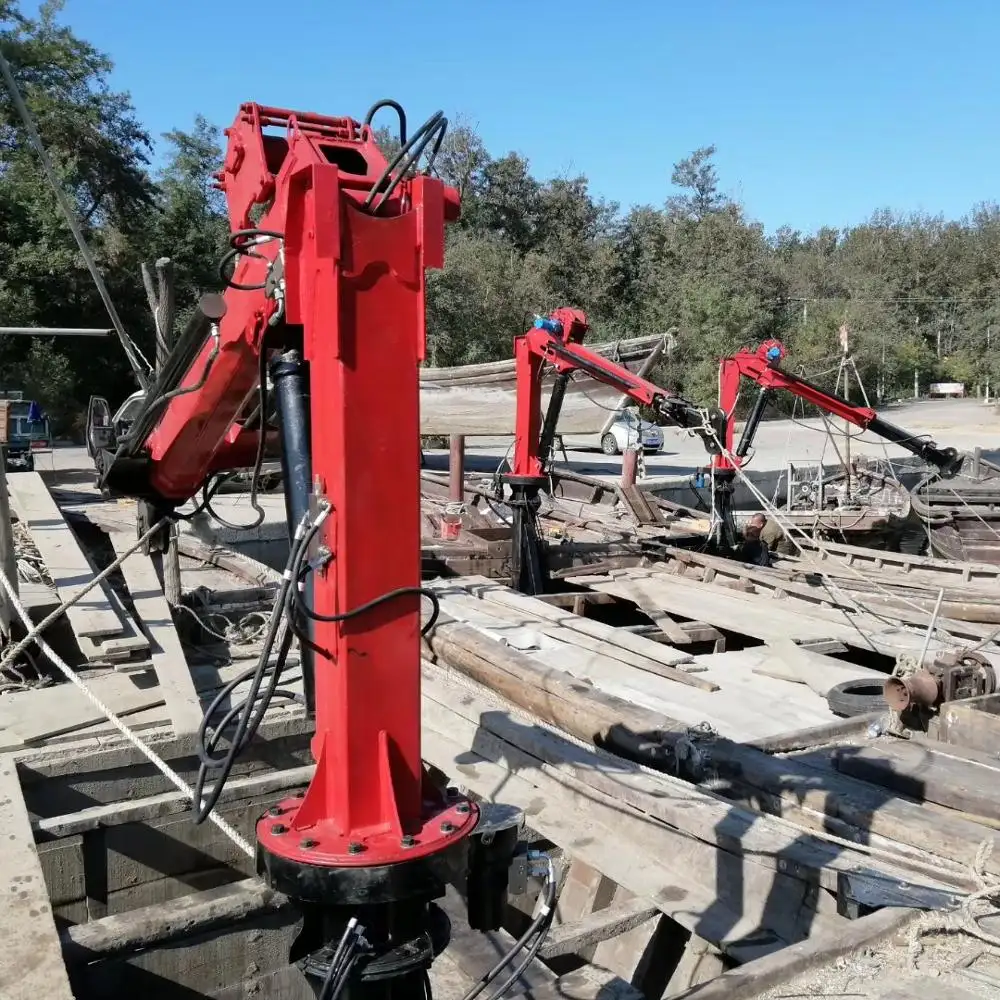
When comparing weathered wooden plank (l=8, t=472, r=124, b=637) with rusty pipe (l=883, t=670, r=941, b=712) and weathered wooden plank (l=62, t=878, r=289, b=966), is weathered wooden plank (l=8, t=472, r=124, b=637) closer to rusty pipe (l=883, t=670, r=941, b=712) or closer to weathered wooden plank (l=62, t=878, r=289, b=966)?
weathered wooden plank (l=62, t=878, r=289, b=966)

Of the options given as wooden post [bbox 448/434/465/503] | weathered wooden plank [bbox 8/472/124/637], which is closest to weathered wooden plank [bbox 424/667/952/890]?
weathered wooden plank [bbox 8/472/124/637]

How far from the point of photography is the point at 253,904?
156 inches

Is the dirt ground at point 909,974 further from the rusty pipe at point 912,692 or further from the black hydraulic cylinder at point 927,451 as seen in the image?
the black hydraulic cylinder at point 927,451

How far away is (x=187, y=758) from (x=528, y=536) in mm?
6342

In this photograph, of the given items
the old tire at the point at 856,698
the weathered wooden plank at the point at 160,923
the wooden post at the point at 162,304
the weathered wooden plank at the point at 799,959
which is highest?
the wooden post at the point at 162,304

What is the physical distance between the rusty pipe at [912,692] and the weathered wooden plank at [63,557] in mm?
4253

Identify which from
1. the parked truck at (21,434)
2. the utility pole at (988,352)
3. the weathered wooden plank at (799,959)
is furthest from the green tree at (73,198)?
the utility pole at (988,352)

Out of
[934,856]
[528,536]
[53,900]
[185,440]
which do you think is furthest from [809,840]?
[528,536]

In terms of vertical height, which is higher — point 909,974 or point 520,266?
point 520,266

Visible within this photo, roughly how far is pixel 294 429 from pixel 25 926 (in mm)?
1919

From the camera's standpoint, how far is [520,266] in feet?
127

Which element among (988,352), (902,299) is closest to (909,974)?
(988,352)

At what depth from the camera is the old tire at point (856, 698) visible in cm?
613

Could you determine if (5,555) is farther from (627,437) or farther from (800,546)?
(627,437)
